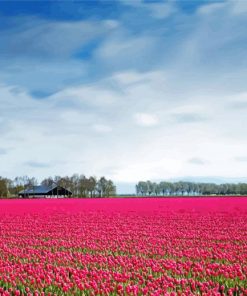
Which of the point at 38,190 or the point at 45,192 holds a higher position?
the point at 38,190

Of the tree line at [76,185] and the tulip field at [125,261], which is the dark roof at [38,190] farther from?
the tulip field at [125,261]

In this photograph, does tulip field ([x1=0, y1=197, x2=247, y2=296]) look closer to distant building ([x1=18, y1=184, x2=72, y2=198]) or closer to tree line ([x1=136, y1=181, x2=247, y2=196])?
distant building ([x1=18, y1=184, x2=72, y2=198])

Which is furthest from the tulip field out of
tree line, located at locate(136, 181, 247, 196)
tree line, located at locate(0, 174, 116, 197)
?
tree line, located at locate(136, 181, 247, 196)

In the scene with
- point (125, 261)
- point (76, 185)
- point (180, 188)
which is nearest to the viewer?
point (125, 261)

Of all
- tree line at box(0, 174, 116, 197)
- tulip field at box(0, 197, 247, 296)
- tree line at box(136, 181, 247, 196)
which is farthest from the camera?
tree line at box(136, 181, 247, 196)

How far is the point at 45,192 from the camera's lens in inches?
4673

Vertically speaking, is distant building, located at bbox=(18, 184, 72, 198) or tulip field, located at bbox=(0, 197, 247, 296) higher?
distant building, located at bbox=(18, 184, 72, 198)

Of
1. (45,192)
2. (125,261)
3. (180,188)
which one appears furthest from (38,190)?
(125,261)

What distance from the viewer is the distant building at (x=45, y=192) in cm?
11412

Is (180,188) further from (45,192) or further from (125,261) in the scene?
(125,261)

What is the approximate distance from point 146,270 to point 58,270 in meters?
1.93

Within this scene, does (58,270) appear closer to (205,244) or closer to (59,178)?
(205,244)

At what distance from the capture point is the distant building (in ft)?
374

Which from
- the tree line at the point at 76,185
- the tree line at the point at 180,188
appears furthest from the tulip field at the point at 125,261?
the tree line at the point at 180,188
